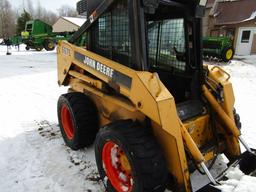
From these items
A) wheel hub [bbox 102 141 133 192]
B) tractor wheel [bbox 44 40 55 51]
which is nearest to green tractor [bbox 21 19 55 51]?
tractor wheel [bbox 44 40 55 51]

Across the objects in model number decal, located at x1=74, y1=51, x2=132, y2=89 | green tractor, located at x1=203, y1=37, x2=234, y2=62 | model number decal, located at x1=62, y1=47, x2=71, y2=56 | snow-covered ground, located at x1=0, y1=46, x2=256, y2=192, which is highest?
model number decal, located at x1=62, y1=47, x2=71, y2=56

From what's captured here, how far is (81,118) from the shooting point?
3426mm

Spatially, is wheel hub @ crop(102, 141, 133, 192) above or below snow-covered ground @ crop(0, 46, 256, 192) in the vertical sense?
above

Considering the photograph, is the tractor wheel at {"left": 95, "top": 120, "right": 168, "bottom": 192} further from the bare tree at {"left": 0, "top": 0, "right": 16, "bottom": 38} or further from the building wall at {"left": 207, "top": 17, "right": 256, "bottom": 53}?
the bare tree at {"left": 0, "top": 0, "right": 16, "bottom": 38}

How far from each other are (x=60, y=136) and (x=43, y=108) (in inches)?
65.1

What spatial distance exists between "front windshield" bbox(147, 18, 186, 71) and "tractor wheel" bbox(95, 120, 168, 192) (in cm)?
134

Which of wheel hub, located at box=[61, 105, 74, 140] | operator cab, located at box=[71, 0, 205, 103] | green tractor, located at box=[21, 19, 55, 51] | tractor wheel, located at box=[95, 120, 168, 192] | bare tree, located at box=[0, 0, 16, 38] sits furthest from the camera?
bare tree, located at box=[0, 0, 16, 38]

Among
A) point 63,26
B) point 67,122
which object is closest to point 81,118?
point 67,122

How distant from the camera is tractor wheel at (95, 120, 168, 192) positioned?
2297mm

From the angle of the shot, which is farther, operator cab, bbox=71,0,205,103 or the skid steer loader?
operator cab, bbox=71,0,205,103

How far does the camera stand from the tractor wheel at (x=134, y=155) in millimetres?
2297

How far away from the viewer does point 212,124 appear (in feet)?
10.5

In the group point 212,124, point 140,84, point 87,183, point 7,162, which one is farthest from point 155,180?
point 7,162

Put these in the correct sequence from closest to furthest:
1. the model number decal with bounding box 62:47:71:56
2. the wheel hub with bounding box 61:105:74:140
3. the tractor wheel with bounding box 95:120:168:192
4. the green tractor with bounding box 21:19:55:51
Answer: the tractor wheel with bounding box 95:120:168:192
the model number decal with bounding box 62:47:71:56
the wheel hub with bounding box 61:105:74:140
the green tractor with bounding box 21:19:55:51
